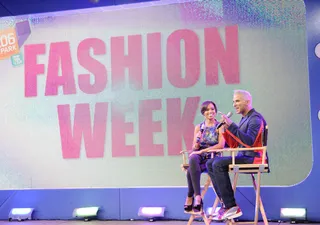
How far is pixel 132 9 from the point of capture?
5.82m

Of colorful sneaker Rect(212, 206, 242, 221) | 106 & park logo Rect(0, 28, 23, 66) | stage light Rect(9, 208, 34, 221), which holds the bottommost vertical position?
stage light Rect(9, 208, 34, 221)

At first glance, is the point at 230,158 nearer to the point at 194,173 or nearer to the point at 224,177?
the point at 224,177

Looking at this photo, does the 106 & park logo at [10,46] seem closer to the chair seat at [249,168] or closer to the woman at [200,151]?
the woman at [200,151]

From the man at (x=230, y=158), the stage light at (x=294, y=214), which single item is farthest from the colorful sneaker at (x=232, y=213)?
the stage light at (x=294, y=214)

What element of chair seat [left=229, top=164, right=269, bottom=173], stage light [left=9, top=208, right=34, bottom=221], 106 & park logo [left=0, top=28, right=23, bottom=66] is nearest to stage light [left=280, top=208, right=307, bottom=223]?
chair seat [left=229, top=164, right=269, bottom=173]

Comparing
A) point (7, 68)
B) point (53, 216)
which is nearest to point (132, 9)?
point (7, 68)

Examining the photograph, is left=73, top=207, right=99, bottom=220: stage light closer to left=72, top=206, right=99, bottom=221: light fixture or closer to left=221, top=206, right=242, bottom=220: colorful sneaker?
left=72, top=206, right=99, bottom=221: light fixture

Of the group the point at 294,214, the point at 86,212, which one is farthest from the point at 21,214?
the point at 294,214

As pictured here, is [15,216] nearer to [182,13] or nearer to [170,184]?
[170,184]

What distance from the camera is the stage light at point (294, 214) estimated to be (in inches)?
200

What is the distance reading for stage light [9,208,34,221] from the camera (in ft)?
18.9

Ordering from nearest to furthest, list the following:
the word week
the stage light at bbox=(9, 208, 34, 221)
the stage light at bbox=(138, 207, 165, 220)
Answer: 1. the stage light at bbox=(138, 207, 165, 220)
2. the word week
3. the stage light at bbox=(9, 208, 34, 221)

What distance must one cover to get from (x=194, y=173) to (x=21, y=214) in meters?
2.29

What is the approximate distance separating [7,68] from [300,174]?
3537 mm
